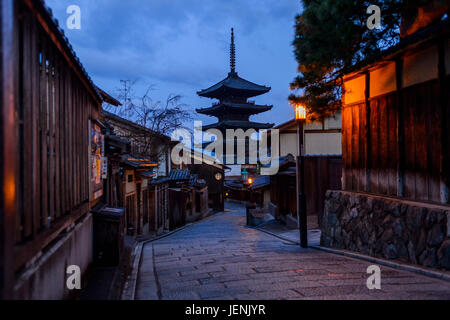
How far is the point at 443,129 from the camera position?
6688mm

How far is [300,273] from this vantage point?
661 cm

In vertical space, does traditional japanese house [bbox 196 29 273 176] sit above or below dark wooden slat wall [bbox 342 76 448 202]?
above

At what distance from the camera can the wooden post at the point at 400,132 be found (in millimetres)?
7918

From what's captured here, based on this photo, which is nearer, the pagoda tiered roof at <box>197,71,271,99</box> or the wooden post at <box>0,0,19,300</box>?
the wooden post at <box>0,0,19,300</box>

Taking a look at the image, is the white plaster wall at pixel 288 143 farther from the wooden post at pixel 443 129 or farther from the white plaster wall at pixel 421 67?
the wooden post at pixel 443 129

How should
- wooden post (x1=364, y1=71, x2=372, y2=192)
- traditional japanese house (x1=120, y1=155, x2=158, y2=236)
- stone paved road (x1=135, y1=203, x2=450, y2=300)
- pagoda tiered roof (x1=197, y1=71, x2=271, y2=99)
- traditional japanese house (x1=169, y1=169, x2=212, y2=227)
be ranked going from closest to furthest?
stone paved road (x1=135, y1=203, x2=450, y2=300) → wooden post (x1=364, y1=71, x2=372, y2=192) → traditional japanese house (x1=120, y1=155, x2=158, y2=236) → traditional japanese house (x1=169, y1=169, x2=212, y2=227) → pagoda tiered roof (x1=197, y1=71, x2=271, y2=99)

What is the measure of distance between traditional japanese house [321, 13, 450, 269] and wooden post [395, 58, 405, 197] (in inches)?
0.9

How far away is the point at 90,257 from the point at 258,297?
417 cm

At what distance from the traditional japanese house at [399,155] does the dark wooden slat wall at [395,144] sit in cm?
2

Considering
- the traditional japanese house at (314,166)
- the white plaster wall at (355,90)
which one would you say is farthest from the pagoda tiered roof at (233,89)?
the white plaster wall at (355,90)

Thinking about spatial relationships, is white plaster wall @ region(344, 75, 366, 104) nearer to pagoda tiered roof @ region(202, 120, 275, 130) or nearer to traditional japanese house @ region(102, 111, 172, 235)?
traditional japanese house @ region(102, 111, 172, 235)

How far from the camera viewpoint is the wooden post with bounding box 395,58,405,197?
7.92 meters

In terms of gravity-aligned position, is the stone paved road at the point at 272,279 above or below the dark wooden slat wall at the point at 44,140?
below

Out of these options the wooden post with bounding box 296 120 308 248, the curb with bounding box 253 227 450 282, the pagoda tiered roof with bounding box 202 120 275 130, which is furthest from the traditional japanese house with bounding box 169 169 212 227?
the curb with bounding box 253 227 450 282
